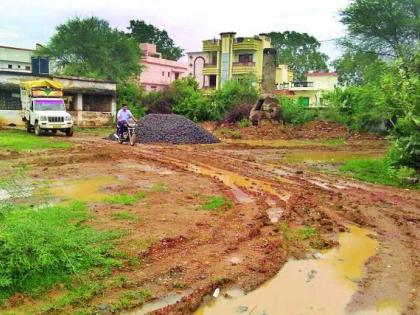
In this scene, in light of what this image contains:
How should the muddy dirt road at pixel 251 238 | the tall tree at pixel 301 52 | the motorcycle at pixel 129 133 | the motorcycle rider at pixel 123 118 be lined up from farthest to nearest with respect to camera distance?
the tall tree at pixel 301 52 < the motorcycle at pixel 129 133 < the motorcycle rider at pixel 123 118 < the muddy dirt road at pixel 251 238

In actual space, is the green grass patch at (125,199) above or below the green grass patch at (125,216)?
below

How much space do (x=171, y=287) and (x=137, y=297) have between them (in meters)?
0.48

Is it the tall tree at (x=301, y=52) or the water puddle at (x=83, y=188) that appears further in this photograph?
the tall tree at (x=301, y=52)

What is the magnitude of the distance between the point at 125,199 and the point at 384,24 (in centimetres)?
2975

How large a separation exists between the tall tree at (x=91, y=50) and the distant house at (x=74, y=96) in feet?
26.2

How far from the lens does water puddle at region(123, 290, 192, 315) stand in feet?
16.4

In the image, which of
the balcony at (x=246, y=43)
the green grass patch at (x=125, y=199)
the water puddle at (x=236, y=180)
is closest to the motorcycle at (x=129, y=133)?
the water puddle at (x=236, y=180)

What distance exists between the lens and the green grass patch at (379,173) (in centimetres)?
1347

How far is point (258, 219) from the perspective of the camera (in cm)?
884

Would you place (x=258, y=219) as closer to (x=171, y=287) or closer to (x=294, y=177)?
(x=171, y=287)

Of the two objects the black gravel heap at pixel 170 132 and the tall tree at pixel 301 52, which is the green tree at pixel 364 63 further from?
the tall tree at pixel 301 52

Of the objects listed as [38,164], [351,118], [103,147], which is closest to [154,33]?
[351,118]

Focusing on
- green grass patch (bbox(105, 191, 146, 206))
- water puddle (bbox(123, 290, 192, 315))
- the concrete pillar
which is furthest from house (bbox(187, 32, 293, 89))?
water puddle (bbox(123, 290, 192, 315))

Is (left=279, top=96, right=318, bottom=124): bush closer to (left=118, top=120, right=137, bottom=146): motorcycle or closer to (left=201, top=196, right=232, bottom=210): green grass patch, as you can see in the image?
(left=118, top=120, right=137, bottom=146): motorcycle
